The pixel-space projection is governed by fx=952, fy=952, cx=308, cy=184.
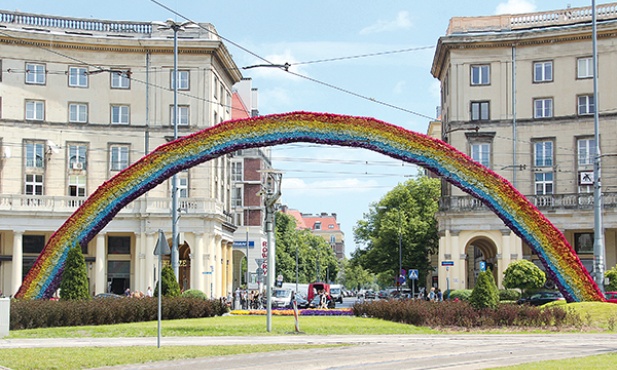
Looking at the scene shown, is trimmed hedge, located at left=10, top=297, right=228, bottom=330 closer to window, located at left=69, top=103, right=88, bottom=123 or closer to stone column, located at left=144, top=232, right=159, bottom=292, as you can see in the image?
stone column, located at left=144, top=232, right=159, bottom=292

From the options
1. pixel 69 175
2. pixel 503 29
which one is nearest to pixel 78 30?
pixel 69 175

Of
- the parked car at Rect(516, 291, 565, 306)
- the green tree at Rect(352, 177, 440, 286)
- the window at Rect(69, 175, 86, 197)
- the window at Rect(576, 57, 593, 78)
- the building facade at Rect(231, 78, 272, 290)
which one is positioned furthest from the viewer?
the building facade at Rect(231, 78, 272, 290)

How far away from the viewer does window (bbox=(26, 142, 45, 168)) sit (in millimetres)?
65188

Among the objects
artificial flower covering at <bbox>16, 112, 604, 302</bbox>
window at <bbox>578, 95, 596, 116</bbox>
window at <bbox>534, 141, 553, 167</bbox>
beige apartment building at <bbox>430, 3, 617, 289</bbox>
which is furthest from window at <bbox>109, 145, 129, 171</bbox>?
artificial flower covering at <bbox>16, 112, 604, 302</bbox>

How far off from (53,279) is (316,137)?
11.0 meters

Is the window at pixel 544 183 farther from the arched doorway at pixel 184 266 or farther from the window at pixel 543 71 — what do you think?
the arched doorway at pixel 184 266

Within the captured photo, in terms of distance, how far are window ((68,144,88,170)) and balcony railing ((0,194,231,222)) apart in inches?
99.5

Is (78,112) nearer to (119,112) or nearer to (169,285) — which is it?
(119,112)

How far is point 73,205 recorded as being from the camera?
64750mm

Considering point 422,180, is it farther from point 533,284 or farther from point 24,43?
point 24,43

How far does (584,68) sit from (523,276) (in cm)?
1689

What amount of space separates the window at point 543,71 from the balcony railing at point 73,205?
2388 cm

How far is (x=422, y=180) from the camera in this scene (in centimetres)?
8825

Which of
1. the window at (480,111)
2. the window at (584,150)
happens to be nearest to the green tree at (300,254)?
the window at (480,111)
